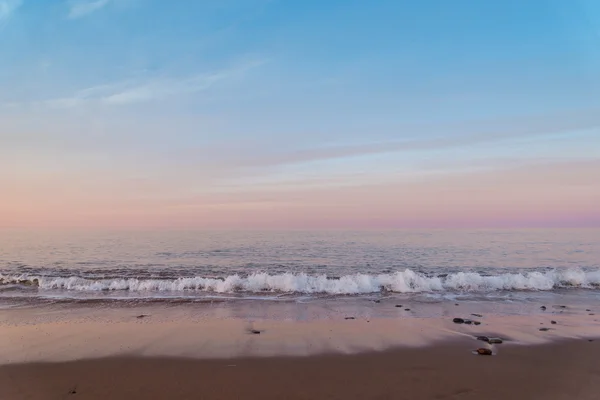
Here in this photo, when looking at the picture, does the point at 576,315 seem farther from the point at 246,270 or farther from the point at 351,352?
the point at 246,270

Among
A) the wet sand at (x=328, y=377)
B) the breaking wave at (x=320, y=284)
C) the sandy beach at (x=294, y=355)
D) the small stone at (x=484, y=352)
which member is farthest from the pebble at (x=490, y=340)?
the breaking wave at (x=320, y=284)

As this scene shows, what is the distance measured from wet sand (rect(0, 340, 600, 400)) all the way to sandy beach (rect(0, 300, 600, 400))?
20mm

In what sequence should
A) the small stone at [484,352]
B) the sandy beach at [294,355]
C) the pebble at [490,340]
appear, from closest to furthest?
the sandy beach at [294,355], the small stone at [484,352], the pebble at [490,340]

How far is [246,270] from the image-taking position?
21.0 m

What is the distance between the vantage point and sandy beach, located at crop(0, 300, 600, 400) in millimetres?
5949

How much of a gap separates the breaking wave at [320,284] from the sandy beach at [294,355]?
13.8 feet

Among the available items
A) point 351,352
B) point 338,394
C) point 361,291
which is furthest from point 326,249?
point 338,394

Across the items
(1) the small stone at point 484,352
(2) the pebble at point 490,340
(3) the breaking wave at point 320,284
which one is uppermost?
(1) the small stone at point 484,352

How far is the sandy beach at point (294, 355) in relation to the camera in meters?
5.95

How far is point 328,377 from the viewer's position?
6375 mm

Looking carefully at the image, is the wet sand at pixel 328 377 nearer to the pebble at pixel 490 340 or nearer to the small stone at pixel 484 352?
the small stone at pixel 484 352

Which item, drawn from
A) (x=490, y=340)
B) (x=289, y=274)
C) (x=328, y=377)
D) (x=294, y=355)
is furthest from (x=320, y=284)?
(x=328, y=377)

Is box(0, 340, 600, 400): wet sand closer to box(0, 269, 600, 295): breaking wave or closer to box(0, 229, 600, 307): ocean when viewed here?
box(0, 229, 600, 307): ocean

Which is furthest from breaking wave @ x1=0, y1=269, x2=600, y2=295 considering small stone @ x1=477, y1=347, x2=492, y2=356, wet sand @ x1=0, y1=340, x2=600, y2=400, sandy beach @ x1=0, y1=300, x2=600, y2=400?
wet sand @ x1=0, y1=340, x2=600, y2=400
